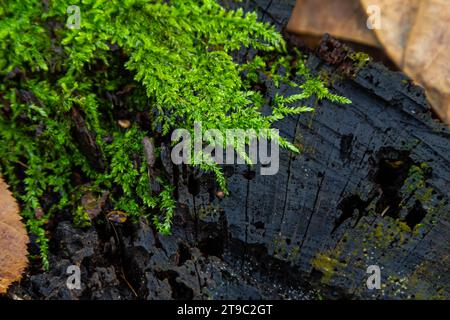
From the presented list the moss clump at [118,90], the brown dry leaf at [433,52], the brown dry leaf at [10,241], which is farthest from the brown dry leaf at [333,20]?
the brown dry leaf at [10,241]

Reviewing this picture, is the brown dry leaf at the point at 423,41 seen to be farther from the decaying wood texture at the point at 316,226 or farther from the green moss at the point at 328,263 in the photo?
the green moss at the point at 328,263

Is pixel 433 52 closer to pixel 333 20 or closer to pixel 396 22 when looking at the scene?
pixel 396 22

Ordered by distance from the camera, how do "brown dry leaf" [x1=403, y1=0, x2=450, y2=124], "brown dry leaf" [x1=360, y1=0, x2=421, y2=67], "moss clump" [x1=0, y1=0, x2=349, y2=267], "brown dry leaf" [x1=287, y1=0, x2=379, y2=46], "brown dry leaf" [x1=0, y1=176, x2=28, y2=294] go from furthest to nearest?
"brown dry leaf" [x1=287, y1=0, x2=379, y2=46] → "brown dry leaf" [x1=360, y1=0, x2=421, y2=67] → "brown dry leaf" [x1=403, y1=0, x2=450, y2=124] → "moss clump" [x1=0, y1=0, x2=349, y2=267] → "brown dry leaf" [x1=0, y1=176, x2=28, y2=294]

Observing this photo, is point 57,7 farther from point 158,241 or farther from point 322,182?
point 322,182

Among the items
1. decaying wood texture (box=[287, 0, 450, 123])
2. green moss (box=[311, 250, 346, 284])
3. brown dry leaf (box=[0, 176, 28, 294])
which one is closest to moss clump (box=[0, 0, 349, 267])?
brown dry leaf (box=[0, 176, 28, 294])

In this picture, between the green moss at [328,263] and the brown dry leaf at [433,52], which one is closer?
the green moss at [328,263]

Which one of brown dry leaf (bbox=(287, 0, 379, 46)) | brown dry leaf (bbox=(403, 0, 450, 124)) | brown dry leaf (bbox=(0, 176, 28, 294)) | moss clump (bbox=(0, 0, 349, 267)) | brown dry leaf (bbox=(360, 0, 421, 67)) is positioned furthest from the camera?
brown dry leaf (bbox=(287, 0, 379, 46))

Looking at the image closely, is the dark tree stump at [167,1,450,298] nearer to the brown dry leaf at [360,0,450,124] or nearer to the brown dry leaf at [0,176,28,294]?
the brown dry leaf at [360,0,450,124]

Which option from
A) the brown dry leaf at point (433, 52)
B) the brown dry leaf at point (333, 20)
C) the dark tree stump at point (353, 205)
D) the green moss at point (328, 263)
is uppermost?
the brown dry leaf at point (333, 20)
